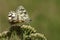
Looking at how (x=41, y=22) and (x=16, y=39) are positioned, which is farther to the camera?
(x=41, y=22)

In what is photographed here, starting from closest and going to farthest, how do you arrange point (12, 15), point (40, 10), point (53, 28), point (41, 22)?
point (12, 15) → point (53, 28) → point (41, 22) → point (40, 10)

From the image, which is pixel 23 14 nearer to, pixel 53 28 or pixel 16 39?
pixel 16 39

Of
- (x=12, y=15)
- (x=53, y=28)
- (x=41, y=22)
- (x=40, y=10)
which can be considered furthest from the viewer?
(x=40, y=10)

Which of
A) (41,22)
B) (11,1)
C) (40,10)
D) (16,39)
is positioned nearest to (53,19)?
(41,22)

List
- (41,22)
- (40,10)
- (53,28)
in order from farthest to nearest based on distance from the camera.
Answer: (40,10) → (41,22) → (53,28)

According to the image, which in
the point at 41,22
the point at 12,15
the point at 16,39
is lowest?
the point at 41,22

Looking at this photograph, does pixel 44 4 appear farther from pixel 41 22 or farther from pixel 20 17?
pixel 20 17

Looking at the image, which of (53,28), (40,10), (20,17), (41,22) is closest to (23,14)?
(20,17)

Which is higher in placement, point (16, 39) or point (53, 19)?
point (16, 39)

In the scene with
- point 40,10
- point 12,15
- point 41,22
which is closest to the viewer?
point 12,15
